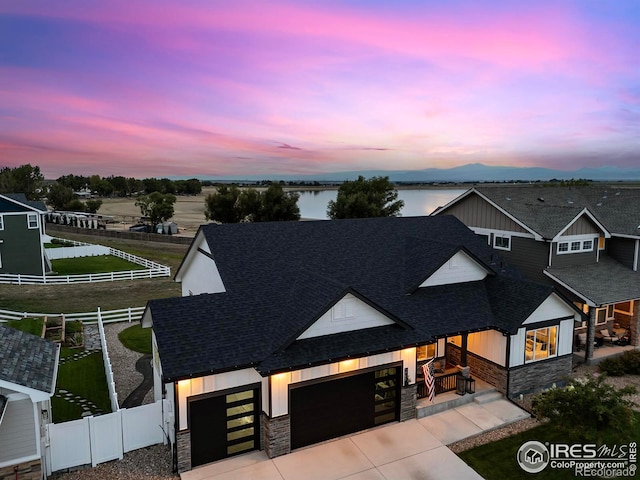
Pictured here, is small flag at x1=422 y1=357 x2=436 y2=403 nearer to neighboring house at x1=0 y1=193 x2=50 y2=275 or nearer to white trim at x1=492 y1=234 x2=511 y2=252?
white trim at x1=492 y1=234 x2=511 y2=252

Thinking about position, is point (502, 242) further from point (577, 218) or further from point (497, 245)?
point (577, 218)

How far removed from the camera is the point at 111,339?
2297 centimetres

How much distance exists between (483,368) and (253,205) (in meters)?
46.9

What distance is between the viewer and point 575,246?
74.4 feet

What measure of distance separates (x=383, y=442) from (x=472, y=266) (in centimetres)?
907

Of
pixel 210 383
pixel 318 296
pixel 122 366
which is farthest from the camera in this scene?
pixel 122 366

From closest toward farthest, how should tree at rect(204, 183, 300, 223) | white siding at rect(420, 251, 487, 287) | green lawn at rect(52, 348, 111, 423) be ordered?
green lawn at rect(52, 348, 111, 423) < white siding at rect(420, 251, 487, 287) < tree at rect(204, 183, 300, 223)

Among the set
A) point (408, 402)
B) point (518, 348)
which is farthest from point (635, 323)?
point (408, 402)

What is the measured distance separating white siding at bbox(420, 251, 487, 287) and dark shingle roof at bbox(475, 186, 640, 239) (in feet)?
17.1

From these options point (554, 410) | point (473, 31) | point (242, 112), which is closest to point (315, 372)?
point (554, 410)

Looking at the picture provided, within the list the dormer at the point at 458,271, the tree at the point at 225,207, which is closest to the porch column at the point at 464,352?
the dormer at the point at 458,271

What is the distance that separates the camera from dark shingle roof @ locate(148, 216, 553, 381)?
1259cm

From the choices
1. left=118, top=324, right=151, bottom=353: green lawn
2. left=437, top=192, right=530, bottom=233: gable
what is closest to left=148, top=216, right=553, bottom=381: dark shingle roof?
left=437, top=192, right=530, bottom=233: gable

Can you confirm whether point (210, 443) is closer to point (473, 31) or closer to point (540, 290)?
point (540, 290)
